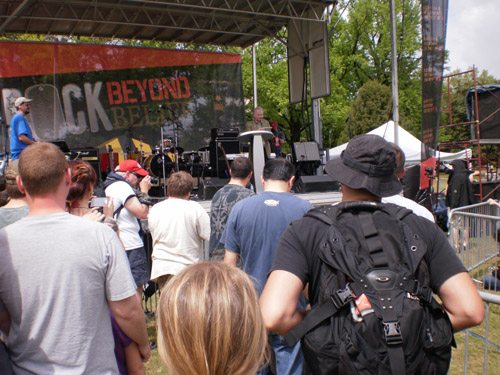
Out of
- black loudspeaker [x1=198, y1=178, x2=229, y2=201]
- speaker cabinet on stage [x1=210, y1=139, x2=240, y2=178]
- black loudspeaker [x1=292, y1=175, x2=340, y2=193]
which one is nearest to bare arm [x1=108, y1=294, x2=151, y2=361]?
black loudspeaker [x1=198, y1=178, x2=229, y2=201]

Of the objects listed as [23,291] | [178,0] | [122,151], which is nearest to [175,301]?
[23,291]

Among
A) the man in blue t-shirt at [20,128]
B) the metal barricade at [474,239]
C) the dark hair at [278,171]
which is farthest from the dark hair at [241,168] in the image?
the man in blue t-shirt at [20,128]

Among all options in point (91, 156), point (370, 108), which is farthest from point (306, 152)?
point (370, 108)

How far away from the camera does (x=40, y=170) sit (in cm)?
172

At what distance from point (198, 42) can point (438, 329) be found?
46.5 ft

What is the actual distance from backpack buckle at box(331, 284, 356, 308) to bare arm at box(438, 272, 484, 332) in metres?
0.40

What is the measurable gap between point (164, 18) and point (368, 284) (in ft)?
42.6

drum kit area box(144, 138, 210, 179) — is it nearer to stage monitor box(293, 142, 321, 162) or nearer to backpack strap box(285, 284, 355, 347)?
stage monitor box(293, 142, 321, 162)

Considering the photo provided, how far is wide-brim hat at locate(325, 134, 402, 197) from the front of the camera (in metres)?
1.62

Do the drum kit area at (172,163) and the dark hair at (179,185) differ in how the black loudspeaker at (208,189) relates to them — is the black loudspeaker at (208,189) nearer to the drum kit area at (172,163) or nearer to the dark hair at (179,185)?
the drum kit area at (172,163)

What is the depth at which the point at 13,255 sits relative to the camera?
1.70 meters

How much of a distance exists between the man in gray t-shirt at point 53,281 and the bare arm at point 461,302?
4.19 feet

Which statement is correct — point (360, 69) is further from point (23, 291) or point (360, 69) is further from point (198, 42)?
point (23, 291)

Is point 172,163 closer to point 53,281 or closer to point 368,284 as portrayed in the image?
point 53,281
